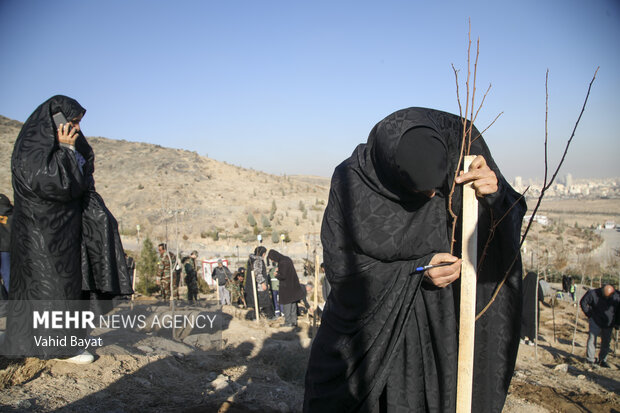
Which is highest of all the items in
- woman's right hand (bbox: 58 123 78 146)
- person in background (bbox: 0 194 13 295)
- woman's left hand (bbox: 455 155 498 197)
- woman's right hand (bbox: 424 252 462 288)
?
woman's right hand (bbox: 58 123 78 146)

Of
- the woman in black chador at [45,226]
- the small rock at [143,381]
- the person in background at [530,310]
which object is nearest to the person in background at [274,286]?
the person in background at [530,310]

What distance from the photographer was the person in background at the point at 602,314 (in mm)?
7980

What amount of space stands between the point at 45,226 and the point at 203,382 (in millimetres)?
1890

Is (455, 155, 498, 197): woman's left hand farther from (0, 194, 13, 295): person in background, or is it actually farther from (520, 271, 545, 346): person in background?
(520, 271, 545, 346): person in background

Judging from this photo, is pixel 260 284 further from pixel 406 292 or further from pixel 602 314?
pixel 406 292

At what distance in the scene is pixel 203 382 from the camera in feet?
12.4

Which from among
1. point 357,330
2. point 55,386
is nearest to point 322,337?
point 357,330

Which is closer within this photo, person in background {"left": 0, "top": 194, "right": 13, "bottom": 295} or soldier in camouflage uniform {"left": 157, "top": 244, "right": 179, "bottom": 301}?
person in background {"left": 0, "top": 194, "right": 13, "bottom": 295}

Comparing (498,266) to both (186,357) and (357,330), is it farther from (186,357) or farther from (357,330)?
(186,357)

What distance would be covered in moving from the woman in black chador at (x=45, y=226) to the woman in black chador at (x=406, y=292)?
2.16 meters

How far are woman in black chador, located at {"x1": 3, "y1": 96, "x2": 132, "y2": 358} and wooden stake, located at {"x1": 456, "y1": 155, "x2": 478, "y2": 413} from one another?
2.71 metres

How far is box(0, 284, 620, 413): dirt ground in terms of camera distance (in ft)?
9.37

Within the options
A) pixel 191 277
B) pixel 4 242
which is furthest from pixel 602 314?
pixel 4 242

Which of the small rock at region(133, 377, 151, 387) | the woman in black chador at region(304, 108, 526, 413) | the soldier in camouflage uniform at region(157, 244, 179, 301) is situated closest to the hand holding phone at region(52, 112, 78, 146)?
the small rock at region(133, 377, 151, 387)
